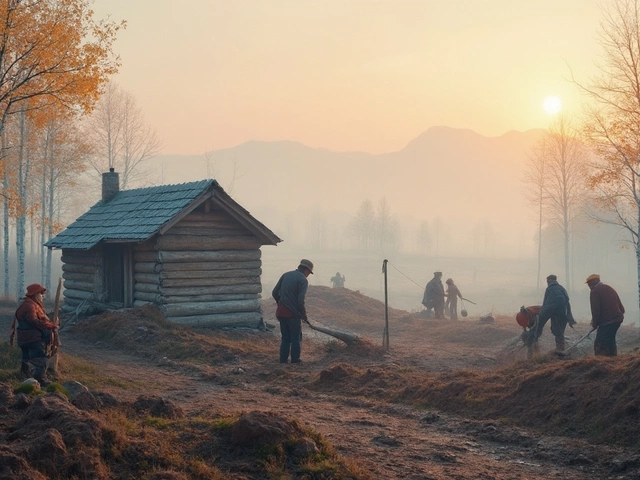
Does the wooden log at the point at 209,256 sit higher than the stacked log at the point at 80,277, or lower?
higher

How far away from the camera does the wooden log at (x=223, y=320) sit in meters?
18.4

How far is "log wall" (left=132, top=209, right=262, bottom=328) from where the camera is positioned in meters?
18.1

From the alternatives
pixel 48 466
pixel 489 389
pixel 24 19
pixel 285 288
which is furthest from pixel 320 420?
pixel 24 19

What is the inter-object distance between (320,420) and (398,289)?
6297cm

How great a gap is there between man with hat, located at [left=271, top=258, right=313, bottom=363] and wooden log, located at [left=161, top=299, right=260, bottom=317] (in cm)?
483

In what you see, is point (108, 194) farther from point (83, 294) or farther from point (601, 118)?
point (601, 118)

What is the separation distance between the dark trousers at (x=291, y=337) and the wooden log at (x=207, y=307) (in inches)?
193

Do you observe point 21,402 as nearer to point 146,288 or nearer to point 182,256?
point 182,256

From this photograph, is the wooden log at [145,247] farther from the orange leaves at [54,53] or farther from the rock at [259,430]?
the rock at [259,430]

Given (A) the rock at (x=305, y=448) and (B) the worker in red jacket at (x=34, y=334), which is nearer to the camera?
(A) the rock at (x=305, y=448)

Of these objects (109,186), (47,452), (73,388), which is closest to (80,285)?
(109,186)

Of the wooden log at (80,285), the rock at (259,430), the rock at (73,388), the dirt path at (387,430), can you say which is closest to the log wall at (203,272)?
the wooden log at (80,285)

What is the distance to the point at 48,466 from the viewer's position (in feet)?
18.6

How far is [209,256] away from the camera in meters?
18.7
